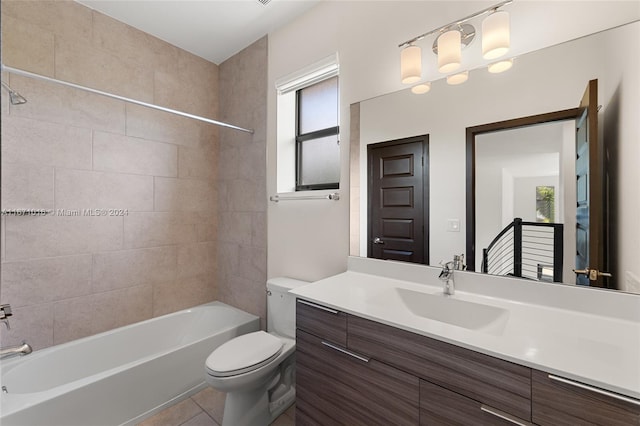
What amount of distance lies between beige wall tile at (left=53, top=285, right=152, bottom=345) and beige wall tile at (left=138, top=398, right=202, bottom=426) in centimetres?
76

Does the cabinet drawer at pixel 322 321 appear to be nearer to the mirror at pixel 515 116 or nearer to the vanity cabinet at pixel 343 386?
the vanity cabinet at pixel 343 386

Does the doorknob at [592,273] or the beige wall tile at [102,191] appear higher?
the beige wall tile at [102,191]

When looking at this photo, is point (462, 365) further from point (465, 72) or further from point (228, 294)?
point (228, 294)

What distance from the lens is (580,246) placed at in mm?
1239

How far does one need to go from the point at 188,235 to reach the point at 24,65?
1514 mm

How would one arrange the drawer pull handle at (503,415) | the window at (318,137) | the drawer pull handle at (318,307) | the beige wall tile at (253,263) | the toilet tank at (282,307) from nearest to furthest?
1. the drawer pull handle at (503,415)
2. the drawer pull handle at (318,307)
3. the toilet tank at (282,307)
4. the window at (318,137)
5. the beige wall tile at (253,263)

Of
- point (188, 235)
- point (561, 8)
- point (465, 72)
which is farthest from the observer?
point (188, 235)

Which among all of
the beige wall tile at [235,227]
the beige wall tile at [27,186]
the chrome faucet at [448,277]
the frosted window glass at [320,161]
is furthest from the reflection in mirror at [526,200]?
the beige wall tile at [27,186]

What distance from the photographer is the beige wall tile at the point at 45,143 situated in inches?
72.1

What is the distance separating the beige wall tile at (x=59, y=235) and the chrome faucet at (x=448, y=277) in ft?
7.29

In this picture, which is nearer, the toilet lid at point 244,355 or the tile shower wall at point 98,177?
the toilet lid at point 244,355

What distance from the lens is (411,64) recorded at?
1.59m

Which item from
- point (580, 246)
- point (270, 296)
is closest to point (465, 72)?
point (580, 246)

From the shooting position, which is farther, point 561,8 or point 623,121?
point 561,8
